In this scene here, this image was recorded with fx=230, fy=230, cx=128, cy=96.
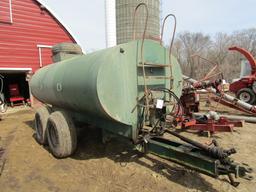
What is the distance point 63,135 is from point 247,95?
25.7ft

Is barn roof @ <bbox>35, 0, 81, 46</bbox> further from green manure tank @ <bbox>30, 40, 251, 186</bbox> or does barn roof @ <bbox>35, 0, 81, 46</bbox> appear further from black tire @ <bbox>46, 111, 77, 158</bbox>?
black tire @ <bbox>46, 111, 77, 158</bbox>

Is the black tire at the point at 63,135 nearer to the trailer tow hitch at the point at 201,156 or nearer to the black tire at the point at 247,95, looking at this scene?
the trailer tow hitch at the point at 201,156

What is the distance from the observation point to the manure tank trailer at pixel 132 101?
295 cm

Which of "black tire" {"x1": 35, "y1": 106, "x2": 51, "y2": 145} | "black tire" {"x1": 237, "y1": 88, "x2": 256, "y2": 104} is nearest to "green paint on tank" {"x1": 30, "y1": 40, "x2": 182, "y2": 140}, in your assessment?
"black tire" {"x1": 35, "y1": 106, "x2": 51, "y2": 145}

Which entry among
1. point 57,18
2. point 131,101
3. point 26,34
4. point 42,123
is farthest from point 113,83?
point 57,18

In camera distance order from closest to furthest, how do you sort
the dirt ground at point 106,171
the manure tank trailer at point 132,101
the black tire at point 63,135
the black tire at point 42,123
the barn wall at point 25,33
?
1. the manure tank trailer at point 132,101
2. the dirt ground at point 106,171
3. the black tire at point 63,135
4. the black tire at point 42,123
5. the barn wall at point 25,33

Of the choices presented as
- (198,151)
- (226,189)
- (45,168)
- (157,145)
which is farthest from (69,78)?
(226,189)

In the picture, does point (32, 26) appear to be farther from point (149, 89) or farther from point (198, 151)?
point (198, 151)

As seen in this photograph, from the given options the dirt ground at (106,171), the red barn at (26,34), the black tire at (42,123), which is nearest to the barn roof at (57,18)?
the red barn at (26,34)

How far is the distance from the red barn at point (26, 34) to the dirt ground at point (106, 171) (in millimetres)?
6832

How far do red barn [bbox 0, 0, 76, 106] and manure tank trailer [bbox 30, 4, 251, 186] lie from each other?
765cm

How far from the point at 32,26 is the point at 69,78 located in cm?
901

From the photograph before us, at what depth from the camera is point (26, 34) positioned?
1130cm

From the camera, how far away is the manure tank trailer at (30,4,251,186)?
2953mm
